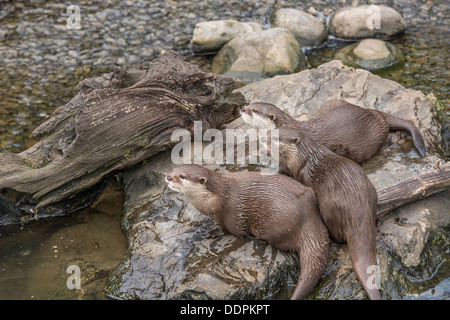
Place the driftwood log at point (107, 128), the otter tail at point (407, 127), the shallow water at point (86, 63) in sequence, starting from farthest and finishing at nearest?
1. the otter tail at point (407, 127)
2. the driftwood log at point (107, 128)
3. the shallow water at point (86, 63)

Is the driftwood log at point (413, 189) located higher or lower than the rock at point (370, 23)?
lower

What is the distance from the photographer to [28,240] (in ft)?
12.0

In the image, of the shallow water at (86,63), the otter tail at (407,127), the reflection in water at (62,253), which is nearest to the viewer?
the reflection in water at (62,253)

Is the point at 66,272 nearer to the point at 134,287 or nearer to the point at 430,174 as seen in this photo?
the point at 134,287

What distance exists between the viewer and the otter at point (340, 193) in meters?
2.94

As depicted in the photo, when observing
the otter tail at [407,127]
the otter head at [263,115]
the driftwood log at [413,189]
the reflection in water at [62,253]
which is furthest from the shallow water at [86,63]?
the otter head at [263,115]

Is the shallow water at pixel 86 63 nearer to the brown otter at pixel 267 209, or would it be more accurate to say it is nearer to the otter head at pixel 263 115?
Result: the brown otter at pixel 267 209

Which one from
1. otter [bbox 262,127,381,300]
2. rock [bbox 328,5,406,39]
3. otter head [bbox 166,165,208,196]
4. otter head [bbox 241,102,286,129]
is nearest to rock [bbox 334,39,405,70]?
rock [bbox 328,5,406,39]

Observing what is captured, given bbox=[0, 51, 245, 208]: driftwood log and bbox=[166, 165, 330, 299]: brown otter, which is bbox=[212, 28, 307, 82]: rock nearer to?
bbox=[0, 51, 245, 208]: driftwood log

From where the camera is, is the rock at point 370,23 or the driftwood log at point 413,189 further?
the rock at point 370,23

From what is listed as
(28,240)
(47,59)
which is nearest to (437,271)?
(28,240)

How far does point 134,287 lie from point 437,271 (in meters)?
1.86

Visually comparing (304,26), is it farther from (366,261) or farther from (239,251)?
(366,261)

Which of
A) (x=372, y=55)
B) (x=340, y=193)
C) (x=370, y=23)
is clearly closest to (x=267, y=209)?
(x=340, y=193)
